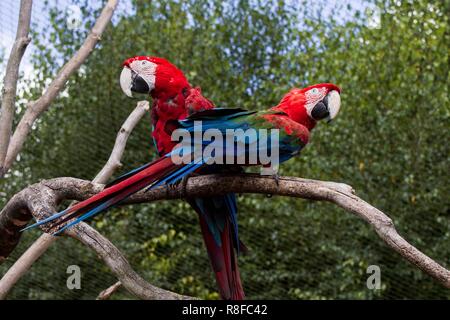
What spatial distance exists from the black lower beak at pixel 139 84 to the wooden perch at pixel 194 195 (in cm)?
27

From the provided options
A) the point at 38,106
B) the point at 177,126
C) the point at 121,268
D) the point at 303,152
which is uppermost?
the point at 303,152

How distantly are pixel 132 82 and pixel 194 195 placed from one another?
326 mm

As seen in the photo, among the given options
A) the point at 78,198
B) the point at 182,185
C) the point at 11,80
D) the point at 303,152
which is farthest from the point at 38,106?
the point at 303,152

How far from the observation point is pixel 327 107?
1.13 m

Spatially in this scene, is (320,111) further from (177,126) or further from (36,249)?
(36,249)

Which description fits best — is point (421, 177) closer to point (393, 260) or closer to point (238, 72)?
point (393, 260)

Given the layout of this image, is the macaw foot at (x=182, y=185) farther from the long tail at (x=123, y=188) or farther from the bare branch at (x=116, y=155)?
the bare branch at (x=116, y=155)

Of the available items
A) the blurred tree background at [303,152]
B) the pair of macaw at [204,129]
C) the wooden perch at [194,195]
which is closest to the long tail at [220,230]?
the pair of macaw at [204,129]

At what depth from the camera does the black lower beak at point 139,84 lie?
1240 mm

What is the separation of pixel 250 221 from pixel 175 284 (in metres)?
0.50

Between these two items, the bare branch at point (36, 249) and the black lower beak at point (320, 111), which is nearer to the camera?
the black lower beak at point (320, 111)
